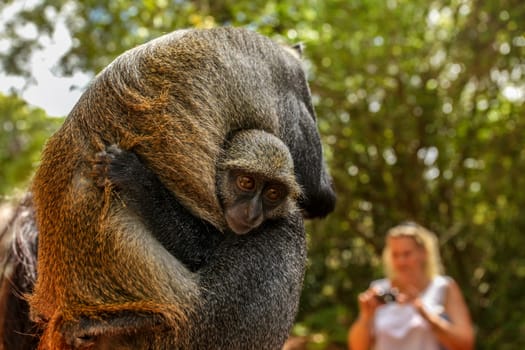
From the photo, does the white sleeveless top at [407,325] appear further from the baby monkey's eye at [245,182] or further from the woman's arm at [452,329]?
the baby monkey's eye at [245,182]

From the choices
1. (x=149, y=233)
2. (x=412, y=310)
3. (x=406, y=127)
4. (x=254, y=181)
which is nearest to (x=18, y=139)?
(x=412, y=310)

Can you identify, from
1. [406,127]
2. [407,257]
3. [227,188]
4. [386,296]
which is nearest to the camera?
[227,188]

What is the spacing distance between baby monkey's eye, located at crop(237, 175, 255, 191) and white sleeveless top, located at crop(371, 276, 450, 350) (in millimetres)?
3572

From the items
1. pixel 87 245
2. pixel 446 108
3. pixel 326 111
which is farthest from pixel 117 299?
pixel 446 108

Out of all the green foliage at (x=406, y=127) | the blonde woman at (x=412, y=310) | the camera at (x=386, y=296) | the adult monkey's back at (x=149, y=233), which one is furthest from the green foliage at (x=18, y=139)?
the adult monkey's back at (x=149, y=233)

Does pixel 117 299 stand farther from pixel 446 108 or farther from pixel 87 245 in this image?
pixel 446 108

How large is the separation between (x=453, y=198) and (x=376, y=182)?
141 cm

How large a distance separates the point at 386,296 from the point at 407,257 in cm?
85

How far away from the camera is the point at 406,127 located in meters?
10.9

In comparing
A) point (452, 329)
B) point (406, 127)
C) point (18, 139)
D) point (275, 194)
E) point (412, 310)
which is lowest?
point (452, 329)

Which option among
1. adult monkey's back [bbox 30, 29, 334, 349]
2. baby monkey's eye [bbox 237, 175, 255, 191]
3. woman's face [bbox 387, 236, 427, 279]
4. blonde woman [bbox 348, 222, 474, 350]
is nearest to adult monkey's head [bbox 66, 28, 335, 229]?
adult monkey's back [bbox 30, 29, 334, 349]

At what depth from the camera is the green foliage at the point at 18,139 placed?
221 inches

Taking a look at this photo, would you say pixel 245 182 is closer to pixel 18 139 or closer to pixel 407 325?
pixel 407 325

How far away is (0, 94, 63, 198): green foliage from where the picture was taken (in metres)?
5.60
